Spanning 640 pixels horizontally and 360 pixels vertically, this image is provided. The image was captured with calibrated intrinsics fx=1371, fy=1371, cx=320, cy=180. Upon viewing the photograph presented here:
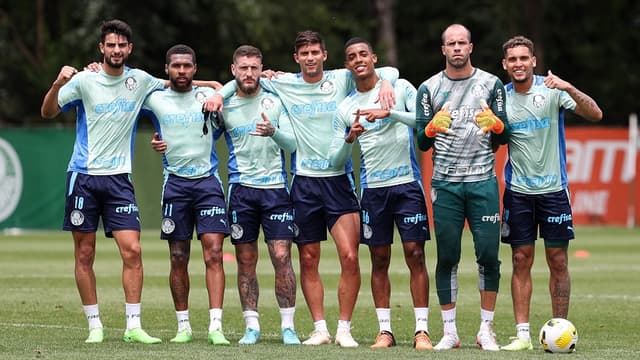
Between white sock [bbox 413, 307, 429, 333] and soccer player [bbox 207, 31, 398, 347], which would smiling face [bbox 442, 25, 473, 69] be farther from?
white sock [bbox 413, 307, 429, 333]

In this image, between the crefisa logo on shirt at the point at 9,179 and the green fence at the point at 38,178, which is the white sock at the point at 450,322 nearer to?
the green fence at the point at 38,178

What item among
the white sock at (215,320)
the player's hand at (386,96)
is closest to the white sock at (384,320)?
the white sock at (215,320)

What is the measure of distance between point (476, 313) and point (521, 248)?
3336 millimetres

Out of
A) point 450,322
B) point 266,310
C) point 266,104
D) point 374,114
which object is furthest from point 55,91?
point 266,310

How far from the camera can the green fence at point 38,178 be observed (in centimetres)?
2916

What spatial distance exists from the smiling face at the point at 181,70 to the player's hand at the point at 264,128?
78 cm

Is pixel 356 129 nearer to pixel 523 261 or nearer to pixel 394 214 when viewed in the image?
pixel 394 214

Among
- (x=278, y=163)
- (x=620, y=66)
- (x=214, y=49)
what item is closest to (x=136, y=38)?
(x=214, y=49)

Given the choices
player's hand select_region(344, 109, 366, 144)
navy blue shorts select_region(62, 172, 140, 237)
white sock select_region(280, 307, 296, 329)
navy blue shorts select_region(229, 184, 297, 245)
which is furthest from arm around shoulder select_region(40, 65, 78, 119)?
white sock select_region(280, 307, 296, 329)

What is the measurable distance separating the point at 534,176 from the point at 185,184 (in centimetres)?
292

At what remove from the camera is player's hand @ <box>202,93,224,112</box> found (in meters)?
11.3

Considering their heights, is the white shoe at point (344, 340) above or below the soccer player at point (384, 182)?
below

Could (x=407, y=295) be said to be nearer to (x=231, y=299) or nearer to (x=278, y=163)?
(x=231, y=299)

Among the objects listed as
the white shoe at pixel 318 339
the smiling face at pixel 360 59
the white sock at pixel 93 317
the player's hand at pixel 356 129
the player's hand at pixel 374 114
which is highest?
the smiling face at pixel 360 59
